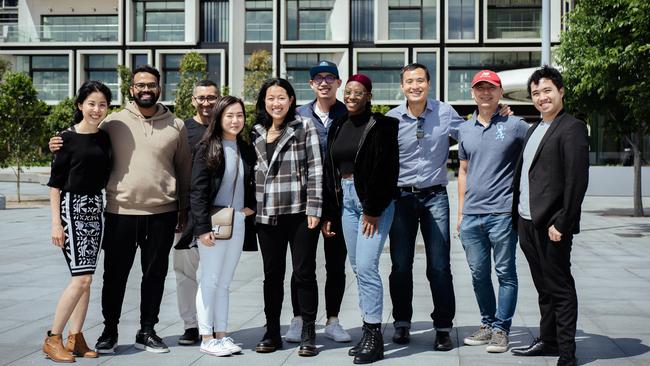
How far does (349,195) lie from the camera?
17.9 feet

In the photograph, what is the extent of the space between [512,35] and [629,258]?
3706cm

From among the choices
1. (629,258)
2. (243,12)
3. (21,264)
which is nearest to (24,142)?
(21,264)

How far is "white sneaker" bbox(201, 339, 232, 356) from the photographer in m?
5.34

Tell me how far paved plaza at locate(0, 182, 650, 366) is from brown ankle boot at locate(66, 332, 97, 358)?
72 millimetres

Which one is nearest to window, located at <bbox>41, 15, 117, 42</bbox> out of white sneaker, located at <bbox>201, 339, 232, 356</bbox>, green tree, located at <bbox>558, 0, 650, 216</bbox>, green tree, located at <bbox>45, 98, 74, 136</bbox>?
green tree, located at <bbox>45, 98, 74, 136</bbox>

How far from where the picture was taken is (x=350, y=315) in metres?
6.95

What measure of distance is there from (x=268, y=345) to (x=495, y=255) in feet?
6.02

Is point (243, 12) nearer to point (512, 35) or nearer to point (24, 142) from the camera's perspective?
point (512, 35)

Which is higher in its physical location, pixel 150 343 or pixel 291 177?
pixel 291 177

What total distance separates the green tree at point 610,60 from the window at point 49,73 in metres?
39.1

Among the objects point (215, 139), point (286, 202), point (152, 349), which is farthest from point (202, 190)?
point (152, 349)

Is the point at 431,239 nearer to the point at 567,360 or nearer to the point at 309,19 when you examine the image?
the point at 567,360

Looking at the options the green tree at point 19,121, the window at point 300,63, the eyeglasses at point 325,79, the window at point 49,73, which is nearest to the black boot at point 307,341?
the eyeglasses at point 325,79

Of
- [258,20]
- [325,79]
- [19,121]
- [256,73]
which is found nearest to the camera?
[325,79]
